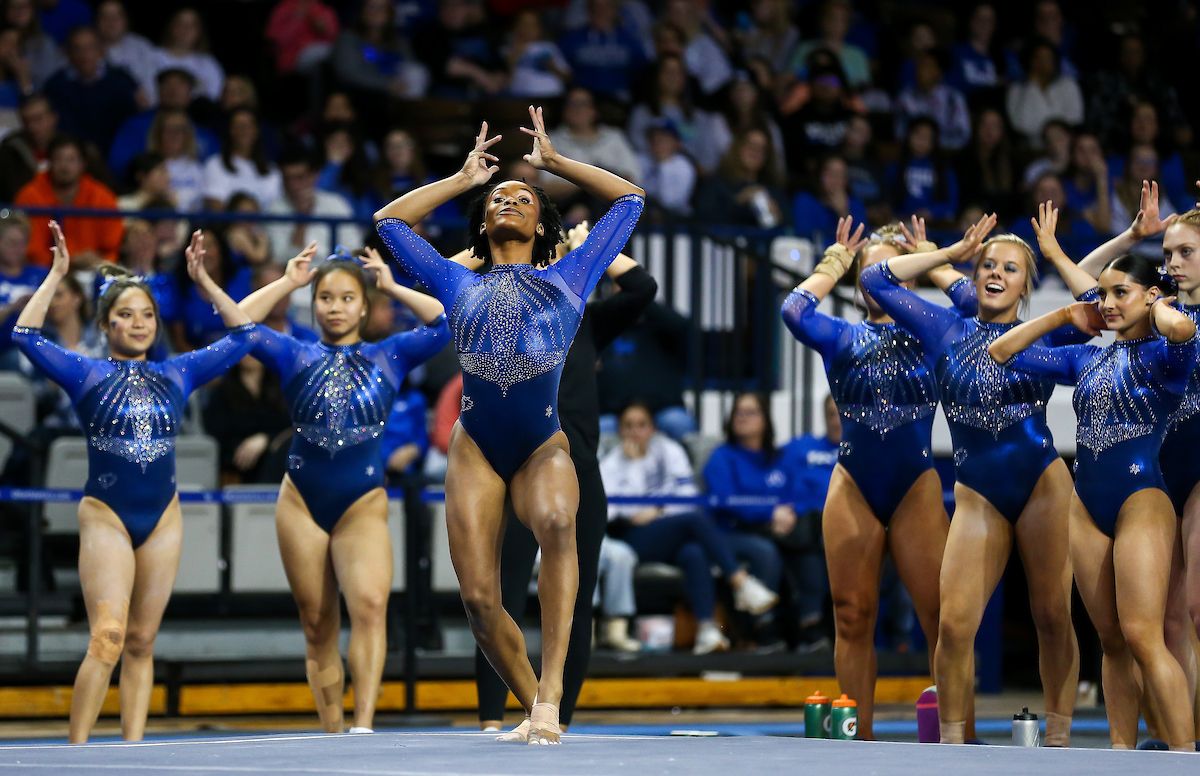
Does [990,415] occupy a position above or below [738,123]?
below

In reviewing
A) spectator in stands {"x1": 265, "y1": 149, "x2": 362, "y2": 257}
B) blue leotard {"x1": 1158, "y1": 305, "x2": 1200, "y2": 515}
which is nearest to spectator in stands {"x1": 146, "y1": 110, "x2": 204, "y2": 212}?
spectator in stands {"x1": 265, "y1": 149, "x2": 362, "y2": 257}

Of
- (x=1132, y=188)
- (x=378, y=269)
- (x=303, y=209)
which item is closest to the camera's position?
(x=378, y=269)

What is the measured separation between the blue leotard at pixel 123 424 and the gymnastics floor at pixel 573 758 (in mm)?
1414

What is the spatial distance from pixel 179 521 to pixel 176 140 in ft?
13.5

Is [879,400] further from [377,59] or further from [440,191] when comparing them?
[377,59]

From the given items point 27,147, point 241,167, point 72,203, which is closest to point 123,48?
point 241,167

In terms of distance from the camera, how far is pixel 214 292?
6.83 m

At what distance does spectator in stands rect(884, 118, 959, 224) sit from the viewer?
12109 millimetres

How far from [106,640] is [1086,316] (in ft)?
11.8

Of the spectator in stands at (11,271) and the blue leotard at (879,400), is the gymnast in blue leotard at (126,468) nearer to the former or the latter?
the blue leotard at (879,400)

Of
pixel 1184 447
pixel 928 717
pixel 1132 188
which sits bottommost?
pixel 928 717

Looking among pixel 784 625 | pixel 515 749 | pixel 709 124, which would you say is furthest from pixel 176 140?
pixel 515 749

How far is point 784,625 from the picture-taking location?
953 cm

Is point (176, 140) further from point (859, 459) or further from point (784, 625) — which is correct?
point (859, 459)
